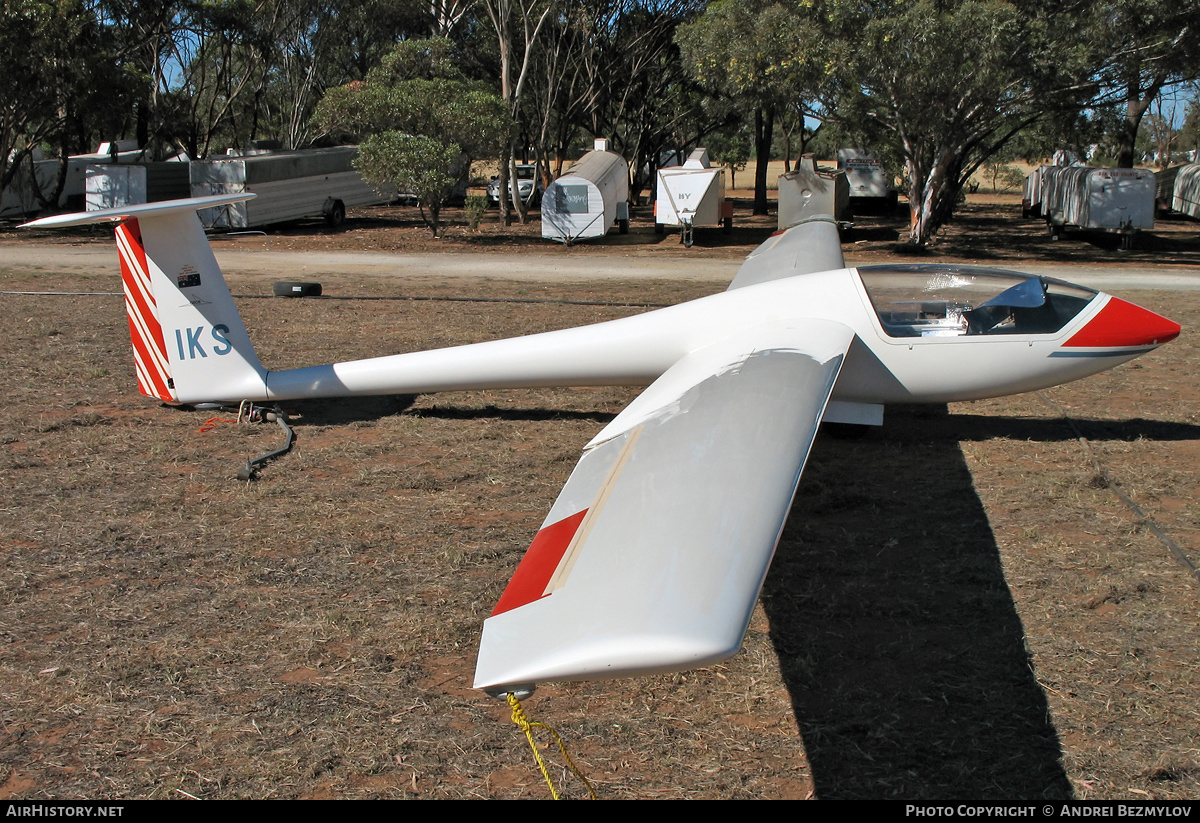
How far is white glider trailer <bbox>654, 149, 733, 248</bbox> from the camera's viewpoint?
2886cm

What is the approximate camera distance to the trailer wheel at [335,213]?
32375 mm

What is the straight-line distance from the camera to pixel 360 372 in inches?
327

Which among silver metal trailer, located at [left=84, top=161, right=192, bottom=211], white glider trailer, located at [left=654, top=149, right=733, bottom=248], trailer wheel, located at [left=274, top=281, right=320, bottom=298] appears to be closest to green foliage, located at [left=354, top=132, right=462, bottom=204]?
white glider trailer, located at [left=654, top=149, right=733, bottom=248]

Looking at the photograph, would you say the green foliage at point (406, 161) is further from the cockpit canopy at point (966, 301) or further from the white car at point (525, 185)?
the cockpit canopy at point (966, 301)

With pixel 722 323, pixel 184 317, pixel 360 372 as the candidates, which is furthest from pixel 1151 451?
pixel 184 317

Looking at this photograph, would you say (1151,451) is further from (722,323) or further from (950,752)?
(950,752)

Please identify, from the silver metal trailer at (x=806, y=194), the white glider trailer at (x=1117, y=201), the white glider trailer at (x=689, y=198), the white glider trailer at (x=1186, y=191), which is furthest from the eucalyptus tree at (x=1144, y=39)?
the white glider trailer at (x=1186, y=191)

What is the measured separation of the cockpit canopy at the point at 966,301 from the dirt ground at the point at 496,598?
1099mm

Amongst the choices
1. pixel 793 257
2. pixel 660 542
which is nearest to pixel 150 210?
pixel 660 542

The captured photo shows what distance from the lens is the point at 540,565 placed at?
11.0ft

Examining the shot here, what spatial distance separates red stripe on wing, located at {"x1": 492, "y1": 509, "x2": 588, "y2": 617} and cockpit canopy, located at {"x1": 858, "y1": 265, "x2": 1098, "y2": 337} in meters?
4.78

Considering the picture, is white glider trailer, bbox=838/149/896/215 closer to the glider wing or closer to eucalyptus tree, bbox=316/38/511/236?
eucalyptus tree, bbox=316/38/511/236

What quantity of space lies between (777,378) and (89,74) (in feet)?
93.8

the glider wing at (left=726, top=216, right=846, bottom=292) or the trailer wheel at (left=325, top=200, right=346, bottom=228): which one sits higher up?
the trailer wheel at (left=325, top=200, right=346, bottom=228)
